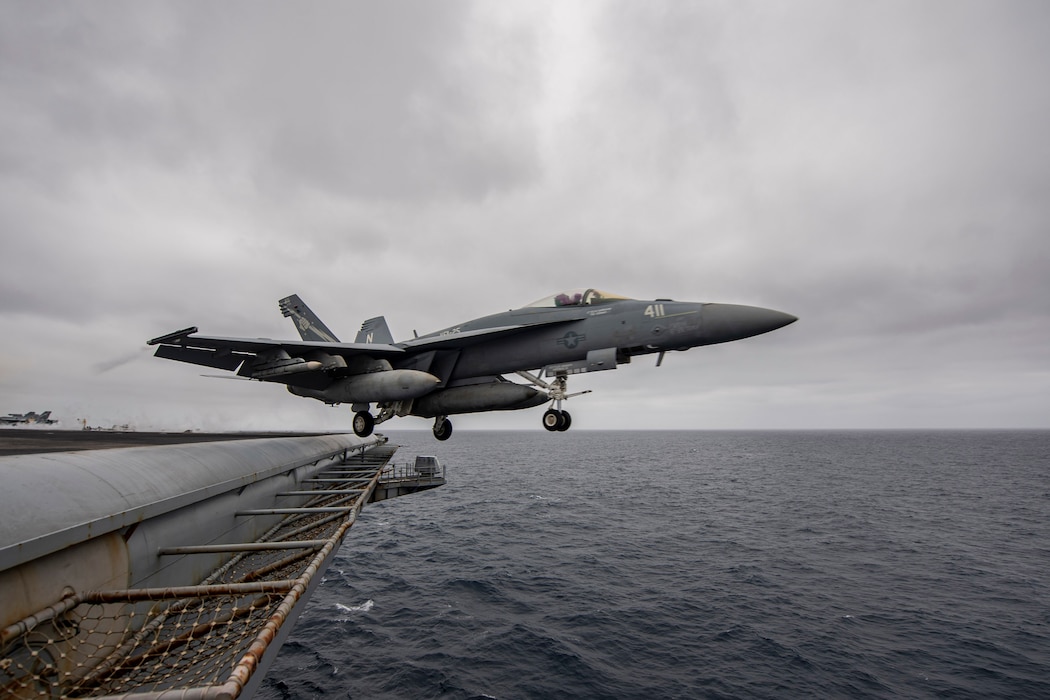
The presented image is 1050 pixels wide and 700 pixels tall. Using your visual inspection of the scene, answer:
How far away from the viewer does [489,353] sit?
14703 millimetres

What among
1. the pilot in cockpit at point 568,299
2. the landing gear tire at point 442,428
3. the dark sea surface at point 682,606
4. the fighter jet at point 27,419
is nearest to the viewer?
the pilot in cockpit at point 568,299

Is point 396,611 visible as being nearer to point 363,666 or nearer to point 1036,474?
point 363,666

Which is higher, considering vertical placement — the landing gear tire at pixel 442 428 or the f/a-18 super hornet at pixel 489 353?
the f/a-18 super hornet at pixel 489 353

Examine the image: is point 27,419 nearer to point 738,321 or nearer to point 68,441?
point 68,441

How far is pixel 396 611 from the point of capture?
20.7 metres

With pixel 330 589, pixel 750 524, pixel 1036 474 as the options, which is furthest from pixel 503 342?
pixel 1036 474

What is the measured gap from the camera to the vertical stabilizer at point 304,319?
21.2 meters

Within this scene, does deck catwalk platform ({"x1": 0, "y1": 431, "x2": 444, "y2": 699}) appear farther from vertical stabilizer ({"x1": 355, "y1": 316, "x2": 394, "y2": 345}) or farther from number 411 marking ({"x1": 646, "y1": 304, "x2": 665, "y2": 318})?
vertical stabilizer ({"x1": 355, "y1": 316, "x2": 394, "y2": 345})

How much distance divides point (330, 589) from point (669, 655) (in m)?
17.4

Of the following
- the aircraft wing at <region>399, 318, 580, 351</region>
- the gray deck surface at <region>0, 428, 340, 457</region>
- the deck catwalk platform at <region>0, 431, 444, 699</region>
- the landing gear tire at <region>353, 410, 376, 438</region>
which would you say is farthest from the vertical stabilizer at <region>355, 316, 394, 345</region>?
Result: the deck catwalk platform at <region>0, 431, 444, 699</region>

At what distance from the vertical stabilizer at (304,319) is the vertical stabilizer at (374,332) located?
53.8 inches

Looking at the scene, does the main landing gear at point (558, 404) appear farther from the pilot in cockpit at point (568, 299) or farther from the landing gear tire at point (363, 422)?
the landing gear tire at point (363, 422)

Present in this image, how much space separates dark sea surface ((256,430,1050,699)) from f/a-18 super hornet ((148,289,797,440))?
8.97 metres

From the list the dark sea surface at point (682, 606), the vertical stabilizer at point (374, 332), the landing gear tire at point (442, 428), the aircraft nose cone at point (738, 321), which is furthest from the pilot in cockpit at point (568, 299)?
the dark sea surface at point (682, 606)
